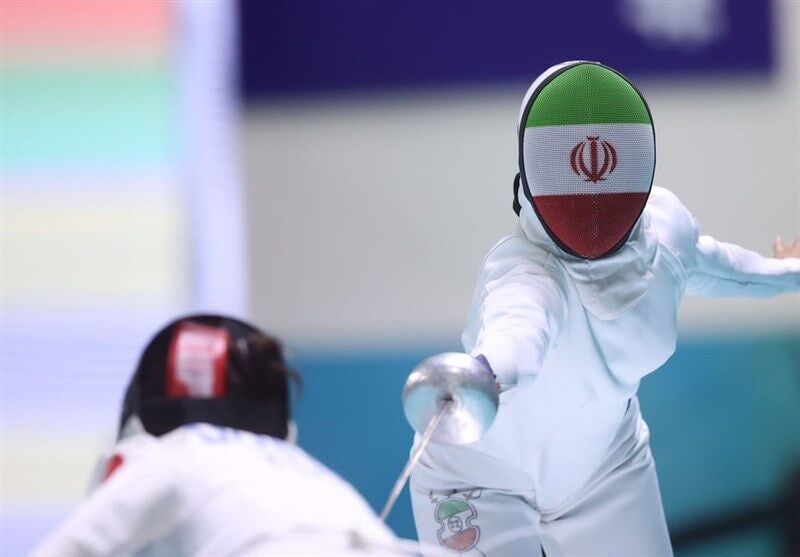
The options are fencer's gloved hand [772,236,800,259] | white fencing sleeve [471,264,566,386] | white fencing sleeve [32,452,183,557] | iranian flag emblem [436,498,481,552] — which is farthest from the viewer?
fencer's gloved hand [772,236,800,259]

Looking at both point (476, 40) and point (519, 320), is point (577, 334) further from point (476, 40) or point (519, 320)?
point (476, 40)

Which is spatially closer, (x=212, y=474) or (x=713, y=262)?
(x=212, y=474)

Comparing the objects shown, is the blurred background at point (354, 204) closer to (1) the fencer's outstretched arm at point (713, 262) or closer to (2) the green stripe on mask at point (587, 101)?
(1) the fencer's outstretched arm at point (713, 262)

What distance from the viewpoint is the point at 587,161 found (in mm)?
2125

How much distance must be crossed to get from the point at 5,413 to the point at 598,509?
1.89 meters

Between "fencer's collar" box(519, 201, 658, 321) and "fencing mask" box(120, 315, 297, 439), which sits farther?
"fencer's collar" box(519, 201, 658, 321)

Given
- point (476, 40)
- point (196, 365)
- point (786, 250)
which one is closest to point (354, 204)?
point (476, 40)

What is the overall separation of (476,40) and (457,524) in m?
1.72

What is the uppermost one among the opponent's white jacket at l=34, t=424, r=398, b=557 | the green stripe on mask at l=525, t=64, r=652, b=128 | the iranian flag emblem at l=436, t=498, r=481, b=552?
the green stripe on mask at l=525, t=64, r=652, b=128

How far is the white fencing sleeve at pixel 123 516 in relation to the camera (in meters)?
1.40

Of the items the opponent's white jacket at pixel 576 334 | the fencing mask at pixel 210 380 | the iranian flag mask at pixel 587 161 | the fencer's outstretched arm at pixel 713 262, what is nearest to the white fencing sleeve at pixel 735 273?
the fencer's outstretched arm at pixel 713 262

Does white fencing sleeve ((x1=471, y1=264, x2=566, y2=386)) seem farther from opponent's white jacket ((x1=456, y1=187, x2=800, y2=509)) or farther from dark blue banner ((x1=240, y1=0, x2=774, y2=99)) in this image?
dark blue banner ((x1=240, y1=0, x2=774, y2=99))

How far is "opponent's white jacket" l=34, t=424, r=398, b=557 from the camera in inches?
56.1

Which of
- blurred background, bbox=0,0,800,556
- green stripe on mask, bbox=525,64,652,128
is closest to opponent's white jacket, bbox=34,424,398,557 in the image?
green stripe on mask, bbox=525,64,652,128
